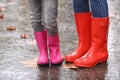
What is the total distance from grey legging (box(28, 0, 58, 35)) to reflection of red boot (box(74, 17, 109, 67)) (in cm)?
43

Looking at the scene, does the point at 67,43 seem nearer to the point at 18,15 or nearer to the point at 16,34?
the point at 16,34

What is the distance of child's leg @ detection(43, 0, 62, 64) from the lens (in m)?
3.88

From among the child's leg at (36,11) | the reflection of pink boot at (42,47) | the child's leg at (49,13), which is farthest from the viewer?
the reflection of pink boot at (42,47)

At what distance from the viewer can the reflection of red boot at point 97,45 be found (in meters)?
3.99

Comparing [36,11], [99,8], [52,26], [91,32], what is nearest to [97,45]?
[91,32]

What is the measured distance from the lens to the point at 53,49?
4.16 meters

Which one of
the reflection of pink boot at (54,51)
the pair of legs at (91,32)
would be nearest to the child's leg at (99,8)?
the pair of legs at (91,32)

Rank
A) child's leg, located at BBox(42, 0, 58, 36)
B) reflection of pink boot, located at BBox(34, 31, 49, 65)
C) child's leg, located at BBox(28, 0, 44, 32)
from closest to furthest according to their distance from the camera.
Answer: child's leg, located at BBox(42, 0, 58, 36) < child's leg, located at BBox(28, 0, 44, 32) < reflection of pink boot, located at BBox(34, 31, 49, 65)

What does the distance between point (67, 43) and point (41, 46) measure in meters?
0.95

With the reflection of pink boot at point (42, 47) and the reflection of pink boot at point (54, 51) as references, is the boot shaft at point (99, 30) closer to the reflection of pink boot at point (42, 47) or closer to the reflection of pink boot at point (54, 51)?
the reflection of pink boot at point (54, 51)

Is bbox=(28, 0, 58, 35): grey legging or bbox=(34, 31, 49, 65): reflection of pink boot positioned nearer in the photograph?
bbox=(28, 0, 58, 35): grey legging

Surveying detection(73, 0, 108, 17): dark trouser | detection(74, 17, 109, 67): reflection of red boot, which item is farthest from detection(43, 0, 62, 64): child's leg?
detection(73, 0, 108, 17): dark trouser

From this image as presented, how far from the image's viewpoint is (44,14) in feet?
12.9

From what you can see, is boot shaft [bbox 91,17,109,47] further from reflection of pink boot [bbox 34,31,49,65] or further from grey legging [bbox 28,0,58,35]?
reflection of pink boot [bbox 34,31,49,65]
